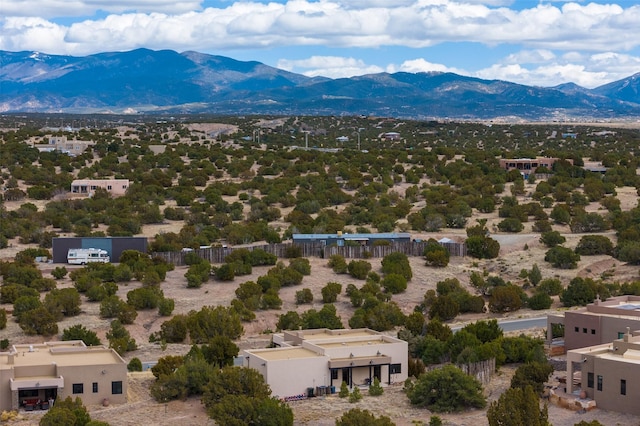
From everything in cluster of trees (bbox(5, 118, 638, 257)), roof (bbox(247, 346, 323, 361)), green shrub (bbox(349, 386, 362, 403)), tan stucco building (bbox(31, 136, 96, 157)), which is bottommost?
green shrub (bbox(349, 386, 362, 403))

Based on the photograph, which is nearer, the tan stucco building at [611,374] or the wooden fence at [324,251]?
the tan stucco building at [611,374]

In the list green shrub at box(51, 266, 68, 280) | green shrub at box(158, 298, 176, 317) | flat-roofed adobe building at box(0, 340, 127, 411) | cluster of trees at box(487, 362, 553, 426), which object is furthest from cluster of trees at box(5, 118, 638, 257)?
cluster of trees at box(487, 362, 553, 426)

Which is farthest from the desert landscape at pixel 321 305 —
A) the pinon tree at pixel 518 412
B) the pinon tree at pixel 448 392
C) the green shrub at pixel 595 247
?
the pinon tree at pixel 518 412

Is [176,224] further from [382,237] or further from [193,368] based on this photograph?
[193,368]

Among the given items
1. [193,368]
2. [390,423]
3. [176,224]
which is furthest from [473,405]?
[176,224]

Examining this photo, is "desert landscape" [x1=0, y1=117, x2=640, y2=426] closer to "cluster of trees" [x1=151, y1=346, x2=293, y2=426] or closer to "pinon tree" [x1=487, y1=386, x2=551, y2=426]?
"cluster of trees" [x1=151, y1=346, x2=293, y2=426]

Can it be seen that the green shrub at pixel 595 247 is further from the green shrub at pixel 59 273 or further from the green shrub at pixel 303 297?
the green shrub at pixel 59 273
